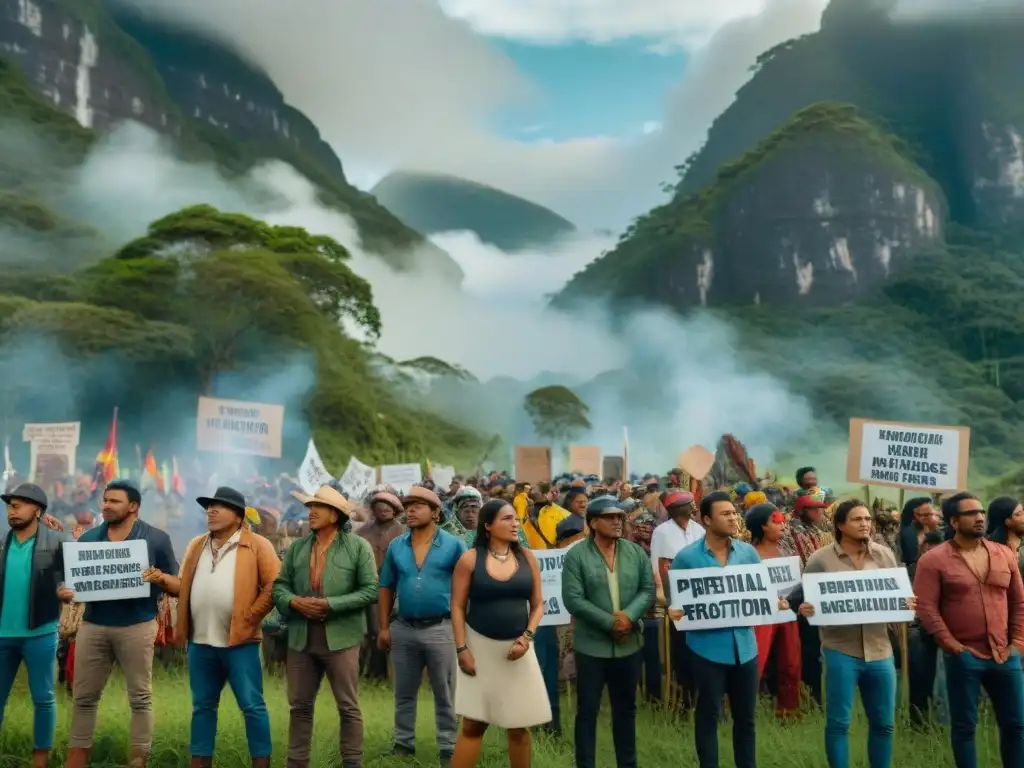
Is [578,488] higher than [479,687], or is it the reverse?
[578,488]

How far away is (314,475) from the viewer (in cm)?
1582

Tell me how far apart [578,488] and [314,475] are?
6.45m

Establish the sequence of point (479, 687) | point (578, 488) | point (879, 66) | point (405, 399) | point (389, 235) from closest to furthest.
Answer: point (479, 687), point (578, 488), point (405, 399), point (389, 235), point (879, 66)

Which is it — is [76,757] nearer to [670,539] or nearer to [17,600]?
[17,600]

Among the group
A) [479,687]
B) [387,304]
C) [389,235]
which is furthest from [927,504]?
[389,235]

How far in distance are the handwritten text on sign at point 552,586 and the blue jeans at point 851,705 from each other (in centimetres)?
190

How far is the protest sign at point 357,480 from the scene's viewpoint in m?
17.9

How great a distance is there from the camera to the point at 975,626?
20.3 ft

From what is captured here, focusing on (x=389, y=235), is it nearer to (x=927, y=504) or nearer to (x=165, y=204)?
(x=165, y=204)

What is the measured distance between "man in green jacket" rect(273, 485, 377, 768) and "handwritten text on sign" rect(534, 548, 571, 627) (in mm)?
1397

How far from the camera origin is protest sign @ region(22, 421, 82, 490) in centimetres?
2045

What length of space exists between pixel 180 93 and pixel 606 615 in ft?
280

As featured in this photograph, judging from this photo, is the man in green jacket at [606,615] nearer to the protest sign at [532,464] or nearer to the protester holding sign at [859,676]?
the protester holding sign at [859,676]

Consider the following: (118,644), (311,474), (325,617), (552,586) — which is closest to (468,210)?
(311,474)
